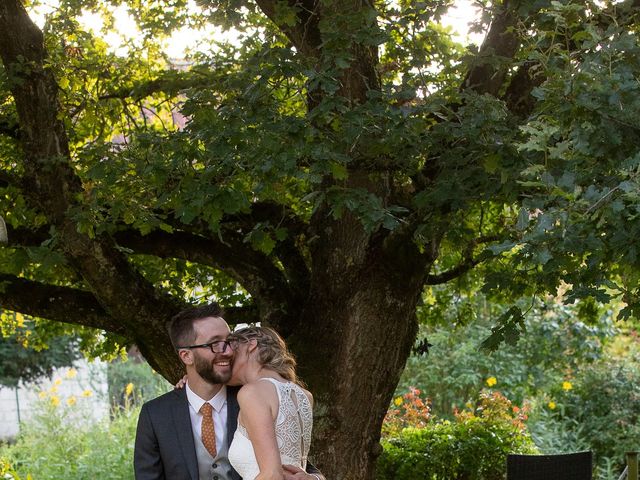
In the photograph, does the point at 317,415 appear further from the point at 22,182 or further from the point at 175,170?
the point at 22,182

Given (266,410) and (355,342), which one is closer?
(266,410)

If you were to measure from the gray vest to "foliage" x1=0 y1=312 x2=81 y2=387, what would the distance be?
49.4ft

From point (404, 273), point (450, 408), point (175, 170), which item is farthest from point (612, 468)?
point (175, 170)

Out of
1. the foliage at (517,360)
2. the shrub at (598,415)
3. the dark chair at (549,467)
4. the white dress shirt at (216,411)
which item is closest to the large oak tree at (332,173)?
the dark chair at (549,467)

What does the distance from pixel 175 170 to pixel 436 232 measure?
4.79 feet

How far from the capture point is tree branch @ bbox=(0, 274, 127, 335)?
7.21 meters

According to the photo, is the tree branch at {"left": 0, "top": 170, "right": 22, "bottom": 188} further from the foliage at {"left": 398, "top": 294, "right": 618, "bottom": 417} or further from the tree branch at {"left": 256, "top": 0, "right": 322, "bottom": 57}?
the foliage at {"left": 398, "top": 294, "right": 618, "bottom": 417}

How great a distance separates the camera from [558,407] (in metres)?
Result: 13.6

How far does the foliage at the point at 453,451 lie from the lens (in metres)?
9.41

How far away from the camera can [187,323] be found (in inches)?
171

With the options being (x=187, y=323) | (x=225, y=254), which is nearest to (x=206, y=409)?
(x=187, y=323)

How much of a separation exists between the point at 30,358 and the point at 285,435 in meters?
16.0

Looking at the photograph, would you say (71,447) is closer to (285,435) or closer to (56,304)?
(56,304)

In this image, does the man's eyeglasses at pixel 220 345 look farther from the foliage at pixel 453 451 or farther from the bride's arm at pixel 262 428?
the foliage at pixel 453 451
